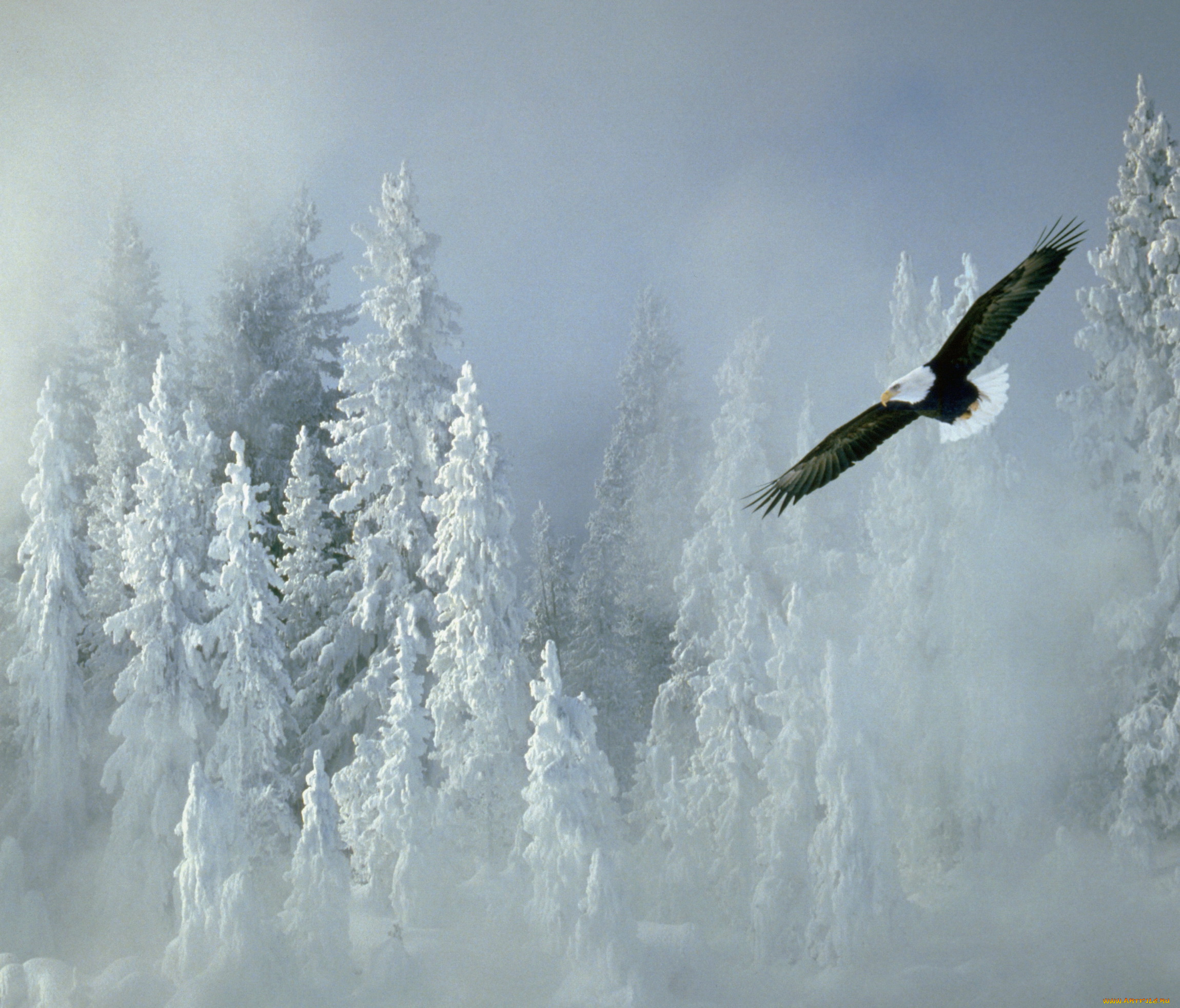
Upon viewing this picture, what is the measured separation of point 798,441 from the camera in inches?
1019

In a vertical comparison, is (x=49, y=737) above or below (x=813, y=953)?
above

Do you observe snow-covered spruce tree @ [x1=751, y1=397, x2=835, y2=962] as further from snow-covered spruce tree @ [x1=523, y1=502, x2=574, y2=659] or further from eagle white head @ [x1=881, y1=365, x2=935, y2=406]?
eagle white head @ [x1=881, y1=365, x2=935, y2=406]

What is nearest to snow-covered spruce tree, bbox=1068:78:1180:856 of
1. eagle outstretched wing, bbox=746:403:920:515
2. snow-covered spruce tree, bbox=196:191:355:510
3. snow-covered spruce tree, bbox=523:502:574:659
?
snow-covered spruce tree, bbox=523:502:574:659

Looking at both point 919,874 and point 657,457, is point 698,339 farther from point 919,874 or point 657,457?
point 919,874

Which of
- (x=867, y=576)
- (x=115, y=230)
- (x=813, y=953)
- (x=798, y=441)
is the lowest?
(x=813, y=953)

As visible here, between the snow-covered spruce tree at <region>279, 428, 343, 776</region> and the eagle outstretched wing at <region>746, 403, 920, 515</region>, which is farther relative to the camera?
the snow-covered spruce tree at <region>279, 428, 343, 776</region>

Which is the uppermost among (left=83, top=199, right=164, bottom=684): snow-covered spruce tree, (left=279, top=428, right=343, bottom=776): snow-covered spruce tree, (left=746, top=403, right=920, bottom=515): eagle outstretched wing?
(left=83, top=199, right=164, bottom=684): snow-covered spruce tree

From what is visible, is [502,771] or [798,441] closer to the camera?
[502,771]

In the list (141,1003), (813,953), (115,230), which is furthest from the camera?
(115,230)

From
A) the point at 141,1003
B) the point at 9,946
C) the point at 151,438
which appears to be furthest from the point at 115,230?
the point at 141,1003

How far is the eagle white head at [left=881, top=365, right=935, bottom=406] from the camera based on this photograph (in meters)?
8.16

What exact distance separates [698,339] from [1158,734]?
671 inches

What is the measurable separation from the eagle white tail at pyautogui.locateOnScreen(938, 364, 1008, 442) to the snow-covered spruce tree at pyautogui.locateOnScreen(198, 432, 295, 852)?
1707 cm

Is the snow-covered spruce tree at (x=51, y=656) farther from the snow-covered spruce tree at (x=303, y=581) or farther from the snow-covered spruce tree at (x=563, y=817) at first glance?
the snow-covered spruce tree at (x=563, y=817)
